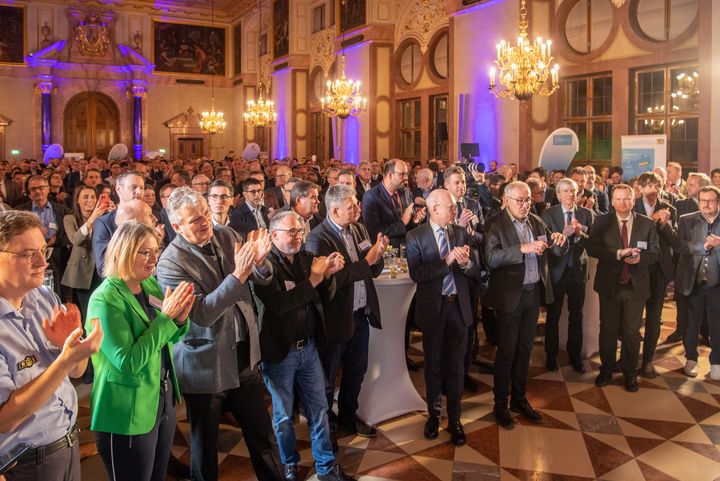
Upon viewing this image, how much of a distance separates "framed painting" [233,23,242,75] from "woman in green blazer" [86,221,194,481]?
2618 centimetres

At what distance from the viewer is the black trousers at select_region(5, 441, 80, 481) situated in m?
2.15

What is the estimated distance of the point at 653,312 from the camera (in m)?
6.05

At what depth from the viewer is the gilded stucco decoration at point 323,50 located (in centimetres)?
2017

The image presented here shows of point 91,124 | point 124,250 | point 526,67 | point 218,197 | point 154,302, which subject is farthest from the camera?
point 91,124

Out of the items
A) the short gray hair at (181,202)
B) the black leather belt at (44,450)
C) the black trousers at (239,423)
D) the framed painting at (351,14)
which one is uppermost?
the framed painting at (351,14)

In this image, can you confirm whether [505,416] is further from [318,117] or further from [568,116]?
[318,117]

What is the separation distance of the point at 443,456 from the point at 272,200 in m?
4.13

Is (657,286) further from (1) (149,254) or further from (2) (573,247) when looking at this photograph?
(1) (149,254)

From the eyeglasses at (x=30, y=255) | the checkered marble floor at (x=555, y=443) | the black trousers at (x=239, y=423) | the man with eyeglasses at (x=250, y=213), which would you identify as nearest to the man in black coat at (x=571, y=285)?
the checkered marble floor at (x=555, y=443)

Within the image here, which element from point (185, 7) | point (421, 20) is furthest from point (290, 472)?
point (185, 7)

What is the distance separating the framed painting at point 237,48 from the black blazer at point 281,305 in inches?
999

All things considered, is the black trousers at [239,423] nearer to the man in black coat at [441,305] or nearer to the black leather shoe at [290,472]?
the black leather shoe at [290,472]

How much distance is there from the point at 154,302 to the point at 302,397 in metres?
1.36

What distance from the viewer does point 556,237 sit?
15.8ft
